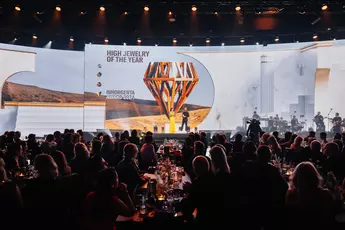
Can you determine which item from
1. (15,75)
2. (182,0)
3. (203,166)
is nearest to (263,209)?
(203,166)

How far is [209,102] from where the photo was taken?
52.9 ft

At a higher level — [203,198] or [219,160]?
[219,160]

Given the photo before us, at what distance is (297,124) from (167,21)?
7.28 m

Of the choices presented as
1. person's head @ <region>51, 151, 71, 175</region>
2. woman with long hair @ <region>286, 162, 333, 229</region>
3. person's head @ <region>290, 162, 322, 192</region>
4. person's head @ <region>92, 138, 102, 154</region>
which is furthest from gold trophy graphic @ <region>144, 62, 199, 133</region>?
person's head @ <region>290, 162, 322, 192</region>

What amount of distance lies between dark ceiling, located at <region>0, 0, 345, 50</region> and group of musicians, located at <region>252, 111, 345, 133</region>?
3.51 metres

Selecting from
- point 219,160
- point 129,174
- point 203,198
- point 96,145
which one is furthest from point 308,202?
point 96,145

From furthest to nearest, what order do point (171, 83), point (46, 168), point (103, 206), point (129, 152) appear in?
1. point (171, 83)
2. point (129, 152)
3. point (46, 168)
4. point (103, 206)

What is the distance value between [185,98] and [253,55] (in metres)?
3.78

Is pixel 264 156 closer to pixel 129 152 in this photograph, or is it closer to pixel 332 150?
pixel 129 152

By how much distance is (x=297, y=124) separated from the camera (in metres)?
15.0

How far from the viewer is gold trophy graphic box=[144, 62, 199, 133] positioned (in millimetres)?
16188

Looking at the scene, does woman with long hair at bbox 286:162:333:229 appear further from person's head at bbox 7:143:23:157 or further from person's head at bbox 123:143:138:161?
person's head at bbox 7:143:23:157

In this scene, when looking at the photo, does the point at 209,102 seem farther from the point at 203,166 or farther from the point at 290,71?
the point at 203,166

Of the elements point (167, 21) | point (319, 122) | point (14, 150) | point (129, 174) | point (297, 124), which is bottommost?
point (129, 174)
